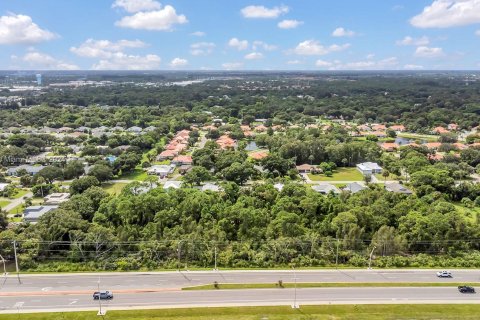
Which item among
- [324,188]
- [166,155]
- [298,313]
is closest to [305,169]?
[324,188]

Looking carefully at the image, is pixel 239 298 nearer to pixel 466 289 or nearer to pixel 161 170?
pixel 466 289

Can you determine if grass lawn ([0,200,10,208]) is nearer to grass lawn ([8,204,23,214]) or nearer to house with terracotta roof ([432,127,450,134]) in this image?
grass lawn ([8,204,23,214])

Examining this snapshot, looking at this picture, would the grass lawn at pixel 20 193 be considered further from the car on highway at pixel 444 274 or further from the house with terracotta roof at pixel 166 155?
the car on highway at pixel 444 274

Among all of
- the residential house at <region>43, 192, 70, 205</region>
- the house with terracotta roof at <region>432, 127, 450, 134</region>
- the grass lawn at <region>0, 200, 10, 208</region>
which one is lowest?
the grass lawn at <region>0, 200, 10, 208</region>

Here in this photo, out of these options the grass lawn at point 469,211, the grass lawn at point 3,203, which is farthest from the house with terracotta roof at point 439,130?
the grass lawn at point 3,203

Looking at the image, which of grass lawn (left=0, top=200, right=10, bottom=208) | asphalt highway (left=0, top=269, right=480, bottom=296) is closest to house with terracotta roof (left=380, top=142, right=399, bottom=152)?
asphalt highway (left=0, top=269, right=480, bottom=296)

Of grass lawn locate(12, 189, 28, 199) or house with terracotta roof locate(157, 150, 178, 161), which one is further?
house with terracotta roof locate(157, 150, 178, 161)

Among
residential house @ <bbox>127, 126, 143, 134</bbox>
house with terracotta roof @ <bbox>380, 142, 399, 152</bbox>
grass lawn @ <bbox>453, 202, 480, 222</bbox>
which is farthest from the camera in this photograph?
residential house @ <bbox>127, 126, 143, 134</bbox>
